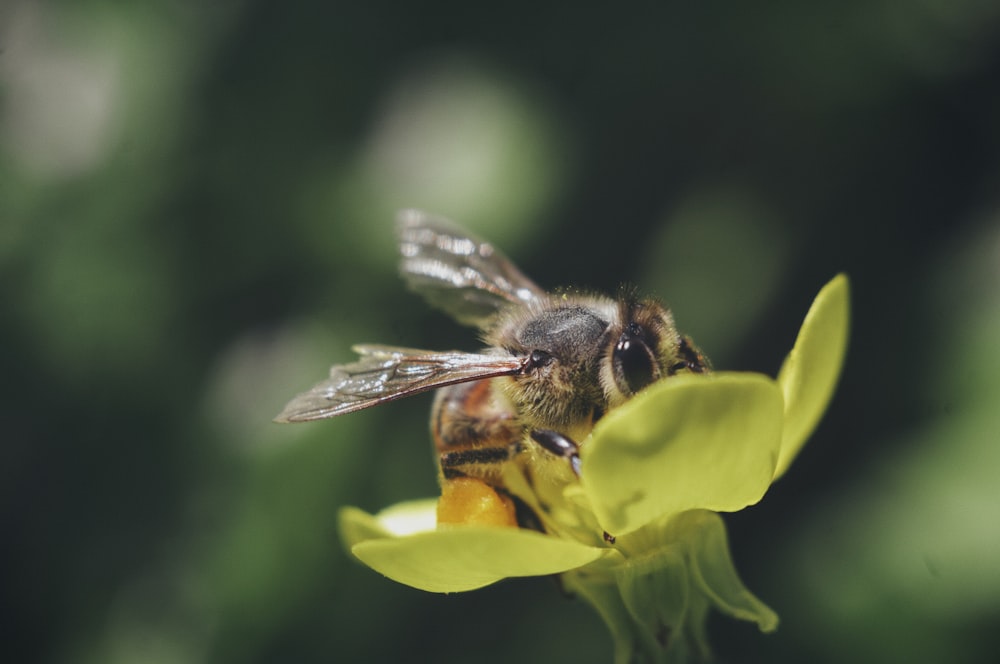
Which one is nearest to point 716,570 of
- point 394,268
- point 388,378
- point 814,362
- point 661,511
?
point 661,511

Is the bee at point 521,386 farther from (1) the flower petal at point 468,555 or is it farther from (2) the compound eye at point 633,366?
(1) the flower petal at point 468,555

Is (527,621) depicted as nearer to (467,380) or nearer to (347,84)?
(467,380)

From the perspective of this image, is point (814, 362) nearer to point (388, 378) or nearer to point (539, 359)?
point (539, 359)

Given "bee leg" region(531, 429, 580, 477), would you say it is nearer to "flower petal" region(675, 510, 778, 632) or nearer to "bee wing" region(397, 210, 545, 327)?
"flower petal" region(675, 510, 778, 632)

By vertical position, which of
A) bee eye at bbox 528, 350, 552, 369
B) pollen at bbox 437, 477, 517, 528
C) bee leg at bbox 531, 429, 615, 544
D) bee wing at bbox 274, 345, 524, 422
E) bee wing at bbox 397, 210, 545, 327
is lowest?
pollen at bbox 437, 477, 517, 528

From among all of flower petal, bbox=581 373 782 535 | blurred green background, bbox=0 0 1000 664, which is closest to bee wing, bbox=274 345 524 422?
flower petal, bbox=581 373 782 535

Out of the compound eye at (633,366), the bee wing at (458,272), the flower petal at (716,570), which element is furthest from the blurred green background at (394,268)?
the compound eye at (633,366)
